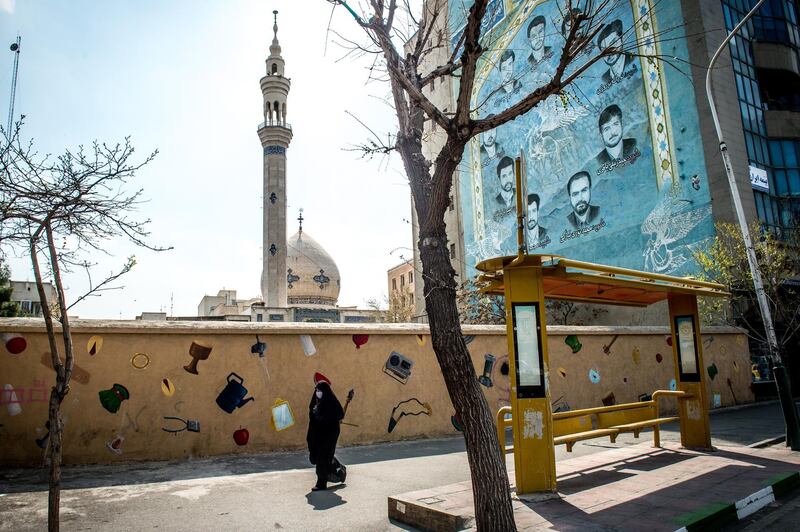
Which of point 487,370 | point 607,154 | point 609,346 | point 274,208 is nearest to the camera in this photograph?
point 487,370

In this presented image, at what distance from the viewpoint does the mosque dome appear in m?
49.1

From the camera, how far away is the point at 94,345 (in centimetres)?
849

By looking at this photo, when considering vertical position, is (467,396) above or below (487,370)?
above

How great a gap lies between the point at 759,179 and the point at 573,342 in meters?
12.1

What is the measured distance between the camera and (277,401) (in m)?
9.65

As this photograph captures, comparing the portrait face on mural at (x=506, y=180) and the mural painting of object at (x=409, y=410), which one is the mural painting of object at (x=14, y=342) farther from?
the portrait face on mural at (x=506, y=180)

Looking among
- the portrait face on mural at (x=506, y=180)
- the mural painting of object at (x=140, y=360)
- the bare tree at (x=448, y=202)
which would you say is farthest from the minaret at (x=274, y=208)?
the bare tree at (x=448, y=202)

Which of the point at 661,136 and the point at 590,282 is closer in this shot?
the point at 590,282

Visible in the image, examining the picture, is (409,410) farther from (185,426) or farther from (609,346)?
(609,346)

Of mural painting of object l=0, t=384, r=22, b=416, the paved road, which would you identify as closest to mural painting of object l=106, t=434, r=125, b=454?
the paved road

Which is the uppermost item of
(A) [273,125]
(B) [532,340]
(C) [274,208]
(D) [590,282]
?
(A) [273,125]

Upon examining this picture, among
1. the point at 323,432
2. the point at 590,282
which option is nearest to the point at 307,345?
the point at 323,432

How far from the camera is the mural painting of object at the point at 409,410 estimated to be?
10656 mm

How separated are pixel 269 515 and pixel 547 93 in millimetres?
5025
